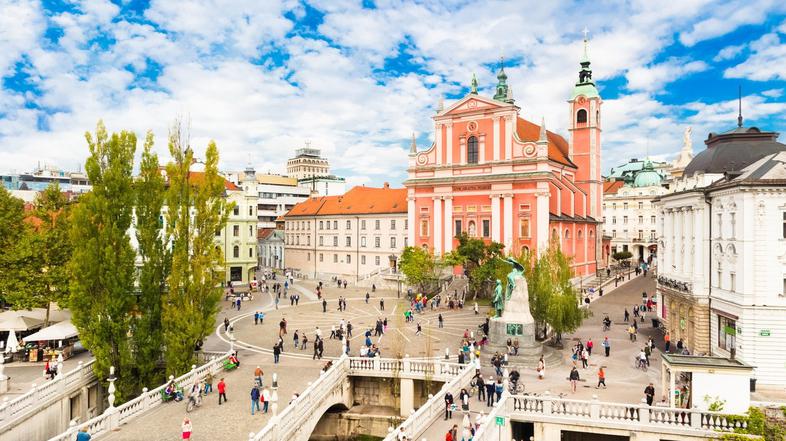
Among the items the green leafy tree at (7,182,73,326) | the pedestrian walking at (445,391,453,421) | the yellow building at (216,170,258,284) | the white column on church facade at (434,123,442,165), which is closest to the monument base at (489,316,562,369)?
the pedestrian walking at (445,391,453,421)

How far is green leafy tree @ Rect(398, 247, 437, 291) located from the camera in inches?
1919

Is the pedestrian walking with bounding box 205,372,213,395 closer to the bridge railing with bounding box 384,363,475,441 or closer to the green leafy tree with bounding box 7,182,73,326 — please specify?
the bridge railing with bounding box 384,363,475,441

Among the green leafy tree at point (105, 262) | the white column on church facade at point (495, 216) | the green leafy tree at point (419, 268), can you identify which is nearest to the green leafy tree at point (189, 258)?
the green leafy tree at point (105, 262)

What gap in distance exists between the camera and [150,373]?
2483 cm

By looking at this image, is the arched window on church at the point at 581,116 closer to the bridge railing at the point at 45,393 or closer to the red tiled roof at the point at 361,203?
→ the red tiled roof at the point at 361,203

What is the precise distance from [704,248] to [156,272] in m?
27.8

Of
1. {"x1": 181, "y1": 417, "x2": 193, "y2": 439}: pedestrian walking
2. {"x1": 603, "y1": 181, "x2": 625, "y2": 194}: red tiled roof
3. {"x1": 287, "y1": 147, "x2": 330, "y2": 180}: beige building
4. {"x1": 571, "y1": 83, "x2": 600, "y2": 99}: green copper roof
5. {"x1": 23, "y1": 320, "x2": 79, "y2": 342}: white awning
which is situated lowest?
{"x1": 181, "y1": 417, "x2": 193, "y2": 439}: pedestrian walking

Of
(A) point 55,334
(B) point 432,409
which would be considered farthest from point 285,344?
(B) point 432,409

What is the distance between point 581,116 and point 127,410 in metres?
58.1

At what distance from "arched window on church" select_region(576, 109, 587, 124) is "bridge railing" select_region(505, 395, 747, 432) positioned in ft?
163

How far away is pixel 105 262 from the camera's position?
24.6 metres

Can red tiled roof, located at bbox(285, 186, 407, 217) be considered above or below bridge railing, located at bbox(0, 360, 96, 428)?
above

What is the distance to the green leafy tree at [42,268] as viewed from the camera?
31344 millimetres

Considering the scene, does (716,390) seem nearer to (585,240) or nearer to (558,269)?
(558,269)
